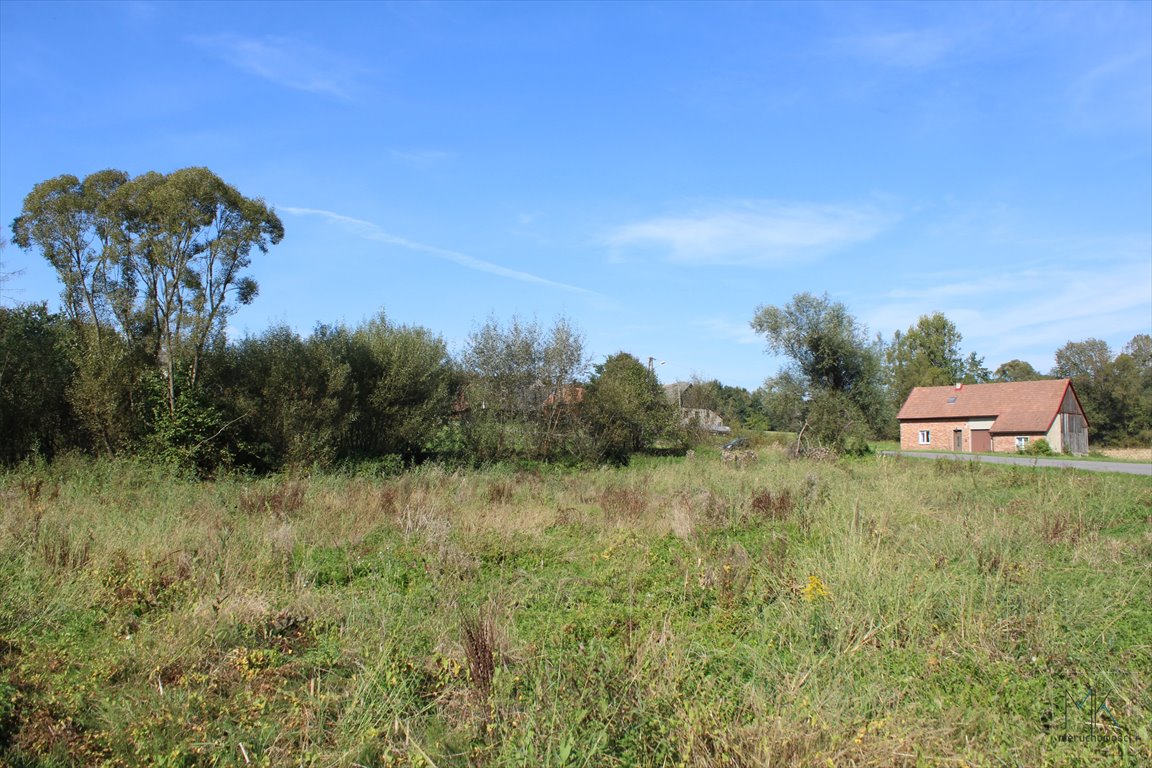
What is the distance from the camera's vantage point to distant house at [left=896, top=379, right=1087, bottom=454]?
4159 centimetres

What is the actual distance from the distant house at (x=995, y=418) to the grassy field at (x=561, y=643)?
38.1 meters

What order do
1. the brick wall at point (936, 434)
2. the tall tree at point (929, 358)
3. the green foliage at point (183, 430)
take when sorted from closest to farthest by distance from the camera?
the green foliage at point (183, 430) < the brick wall at point (936, 434) < the tall tree at point (929, 358)

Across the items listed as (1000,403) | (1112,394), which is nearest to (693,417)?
(1000,403)

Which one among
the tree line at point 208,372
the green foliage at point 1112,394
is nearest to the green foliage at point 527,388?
the tree line at point 208,372

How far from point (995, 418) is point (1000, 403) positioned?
1.18 meters

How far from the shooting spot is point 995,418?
4394cm

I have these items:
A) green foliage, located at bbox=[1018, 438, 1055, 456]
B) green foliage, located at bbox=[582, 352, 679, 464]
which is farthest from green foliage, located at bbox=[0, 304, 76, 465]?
green foliage, located at bbox=[1018, 438, 1055, 456]

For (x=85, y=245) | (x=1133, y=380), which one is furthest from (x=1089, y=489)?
(x=1133, y=380)

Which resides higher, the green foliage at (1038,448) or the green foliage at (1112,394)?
the green foliage at (1112,394)

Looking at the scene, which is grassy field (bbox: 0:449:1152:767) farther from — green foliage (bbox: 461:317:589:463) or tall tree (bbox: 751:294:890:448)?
tall tree (bbox: 751:294:890:448)

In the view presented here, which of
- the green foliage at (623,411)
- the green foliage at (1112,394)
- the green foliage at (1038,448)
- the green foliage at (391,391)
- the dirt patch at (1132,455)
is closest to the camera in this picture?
the green foliage at (391,391)

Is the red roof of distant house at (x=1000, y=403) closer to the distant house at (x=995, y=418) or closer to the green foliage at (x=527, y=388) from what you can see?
the distant house at (x=995, y=418)

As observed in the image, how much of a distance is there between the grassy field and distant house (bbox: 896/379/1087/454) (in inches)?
1500

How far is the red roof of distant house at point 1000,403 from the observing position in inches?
1646
